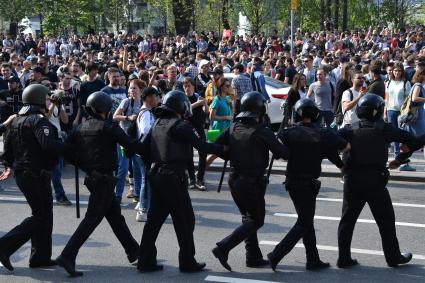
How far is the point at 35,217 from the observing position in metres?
6.93

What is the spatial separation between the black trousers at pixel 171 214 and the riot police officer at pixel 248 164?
0.94 feet

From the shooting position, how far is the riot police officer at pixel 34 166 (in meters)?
6.83

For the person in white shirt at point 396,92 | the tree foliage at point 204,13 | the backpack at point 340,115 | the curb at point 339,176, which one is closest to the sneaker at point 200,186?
the curb at point 339,176

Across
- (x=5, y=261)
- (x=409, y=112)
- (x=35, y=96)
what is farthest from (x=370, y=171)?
(x=409, y=112)

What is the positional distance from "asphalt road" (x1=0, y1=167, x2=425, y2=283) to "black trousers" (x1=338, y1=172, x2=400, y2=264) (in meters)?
0.22

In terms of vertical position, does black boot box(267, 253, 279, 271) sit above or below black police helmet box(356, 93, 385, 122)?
below

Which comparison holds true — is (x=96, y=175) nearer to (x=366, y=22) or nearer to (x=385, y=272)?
(x=385, y=272)

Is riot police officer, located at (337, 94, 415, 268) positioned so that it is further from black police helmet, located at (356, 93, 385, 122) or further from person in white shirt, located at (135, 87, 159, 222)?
person in white shirt, located at (135, 87, 159, 222)

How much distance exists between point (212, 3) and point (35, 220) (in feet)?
109

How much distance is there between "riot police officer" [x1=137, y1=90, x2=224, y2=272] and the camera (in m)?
6.68

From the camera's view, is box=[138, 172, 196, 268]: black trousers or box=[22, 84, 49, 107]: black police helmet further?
box=[22, 84, 49, 107]: black police helmet

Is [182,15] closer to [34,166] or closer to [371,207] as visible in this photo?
[34,166]

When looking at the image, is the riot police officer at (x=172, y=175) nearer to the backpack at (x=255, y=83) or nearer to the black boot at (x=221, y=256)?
the black boot at (x=221, y=256)

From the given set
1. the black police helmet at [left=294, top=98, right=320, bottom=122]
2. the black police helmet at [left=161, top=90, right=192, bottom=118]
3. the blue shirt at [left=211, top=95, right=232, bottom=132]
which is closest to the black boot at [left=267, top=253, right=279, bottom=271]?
the black police helmet at [left=294, top=98, right=320, bottom=122]
